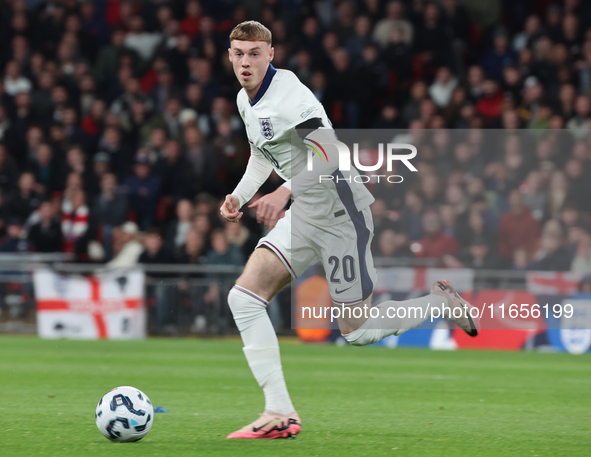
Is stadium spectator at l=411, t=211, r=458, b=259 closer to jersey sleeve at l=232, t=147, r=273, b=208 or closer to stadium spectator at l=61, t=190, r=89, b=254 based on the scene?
stadium spectator at l=61, t=190, r=89, b=254

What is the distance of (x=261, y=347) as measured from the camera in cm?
549

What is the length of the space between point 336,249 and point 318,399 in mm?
2178

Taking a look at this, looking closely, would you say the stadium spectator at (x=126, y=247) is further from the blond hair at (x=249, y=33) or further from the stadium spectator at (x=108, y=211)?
the blond hair at (x=249, y=33)

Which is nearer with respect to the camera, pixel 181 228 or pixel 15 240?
pixel 181 228

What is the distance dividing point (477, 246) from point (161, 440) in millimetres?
8629

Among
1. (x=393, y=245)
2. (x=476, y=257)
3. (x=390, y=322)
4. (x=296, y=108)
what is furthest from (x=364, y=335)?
(x=476, y=257)

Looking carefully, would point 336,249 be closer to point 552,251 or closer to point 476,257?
point 476,257

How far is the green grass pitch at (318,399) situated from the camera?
520 centimetres

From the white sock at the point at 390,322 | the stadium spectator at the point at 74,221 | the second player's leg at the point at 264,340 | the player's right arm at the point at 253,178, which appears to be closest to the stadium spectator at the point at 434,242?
the stadium spectator at the point at 74,221

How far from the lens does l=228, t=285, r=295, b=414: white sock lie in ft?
17.8

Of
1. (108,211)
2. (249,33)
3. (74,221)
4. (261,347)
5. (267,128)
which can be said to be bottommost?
(261,347)

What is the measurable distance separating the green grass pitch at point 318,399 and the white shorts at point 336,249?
88 centimetres

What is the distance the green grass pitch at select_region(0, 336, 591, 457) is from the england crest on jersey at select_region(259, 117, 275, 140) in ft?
5.83

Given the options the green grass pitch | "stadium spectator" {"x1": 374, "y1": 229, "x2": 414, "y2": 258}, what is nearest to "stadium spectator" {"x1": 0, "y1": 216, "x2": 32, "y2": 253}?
the green grass pitch
